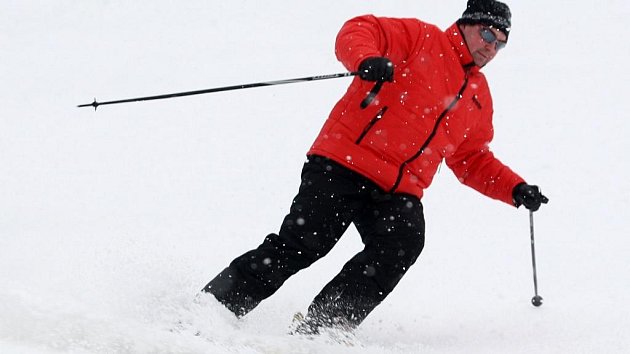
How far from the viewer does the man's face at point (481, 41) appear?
4328 mm

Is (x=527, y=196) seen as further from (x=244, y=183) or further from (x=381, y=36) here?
(x=244, y=183)

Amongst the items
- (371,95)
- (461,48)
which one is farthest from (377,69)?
(461,48)

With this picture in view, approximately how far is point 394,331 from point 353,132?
51.4 inches

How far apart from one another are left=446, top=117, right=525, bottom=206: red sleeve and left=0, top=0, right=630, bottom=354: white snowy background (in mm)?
806

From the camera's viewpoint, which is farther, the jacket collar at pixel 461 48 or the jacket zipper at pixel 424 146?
the jacket collar at pixel 461 48

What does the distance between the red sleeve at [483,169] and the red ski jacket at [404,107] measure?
379 millimetres

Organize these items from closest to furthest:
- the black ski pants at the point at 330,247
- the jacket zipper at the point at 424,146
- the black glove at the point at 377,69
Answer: the black glove at the point at 377,69, the black ski pants at the point at 330,247, the jacket zipper at the point at 424,146

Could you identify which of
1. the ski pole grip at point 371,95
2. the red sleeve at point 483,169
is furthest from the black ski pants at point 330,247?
the red sleeve at point 483,169

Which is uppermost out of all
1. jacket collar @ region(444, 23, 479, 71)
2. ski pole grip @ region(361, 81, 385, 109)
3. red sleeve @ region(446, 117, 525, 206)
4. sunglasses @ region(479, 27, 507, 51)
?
sunglasses @ region(479, 27, 507, 51)

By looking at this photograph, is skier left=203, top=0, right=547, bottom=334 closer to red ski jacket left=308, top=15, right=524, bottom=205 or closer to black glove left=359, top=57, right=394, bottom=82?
red ski jacket left=308, top=15, right=524, bottom=205

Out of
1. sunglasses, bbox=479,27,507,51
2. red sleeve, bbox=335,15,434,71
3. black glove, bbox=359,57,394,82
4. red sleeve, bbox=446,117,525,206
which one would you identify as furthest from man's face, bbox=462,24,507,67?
black glove, bbox=359,57,394,82

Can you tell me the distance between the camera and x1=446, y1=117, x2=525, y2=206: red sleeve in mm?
4855

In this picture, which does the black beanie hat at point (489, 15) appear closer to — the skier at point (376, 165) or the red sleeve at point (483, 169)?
the skier at point (376, 165)

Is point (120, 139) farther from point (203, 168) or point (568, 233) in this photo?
point (568, 233)
